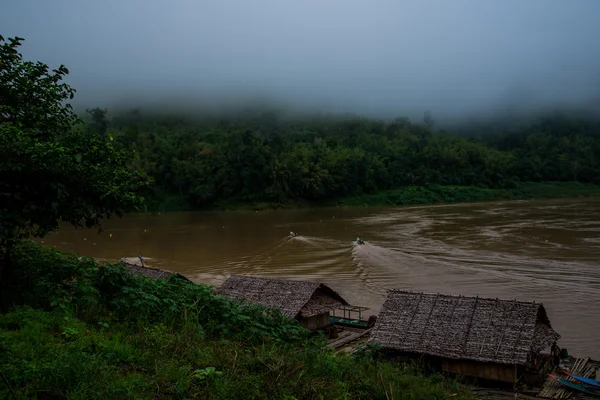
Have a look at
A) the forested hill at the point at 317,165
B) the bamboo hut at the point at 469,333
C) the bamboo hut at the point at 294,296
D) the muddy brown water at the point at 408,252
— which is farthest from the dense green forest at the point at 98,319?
the forested hill at the point at 317,165

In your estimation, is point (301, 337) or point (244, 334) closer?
point (244, 334)

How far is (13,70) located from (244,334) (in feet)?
21.1

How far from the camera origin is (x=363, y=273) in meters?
28.2

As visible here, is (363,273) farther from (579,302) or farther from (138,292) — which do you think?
(138,292)

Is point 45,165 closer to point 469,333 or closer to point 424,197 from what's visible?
point 469,333

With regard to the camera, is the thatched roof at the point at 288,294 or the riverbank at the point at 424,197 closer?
the thatched roof at the point at 288,294

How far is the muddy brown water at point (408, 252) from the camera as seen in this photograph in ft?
75.7

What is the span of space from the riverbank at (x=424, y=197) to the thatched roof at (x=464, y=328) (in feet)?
177

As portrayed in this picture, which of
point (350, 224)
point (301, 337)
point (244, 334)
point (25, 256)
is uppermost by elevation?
point (25, 256)

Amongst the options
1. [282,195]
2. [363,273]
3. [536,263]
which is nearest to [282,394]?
[363,273]

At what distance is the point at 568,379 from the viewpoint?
12.7 meters

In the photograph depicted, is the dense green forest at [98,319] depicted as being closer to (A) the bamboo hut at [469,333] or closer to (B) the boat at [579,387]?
(A) the bamboo hut at [469,333]

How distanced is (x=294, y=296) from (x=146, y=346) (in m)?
10.7

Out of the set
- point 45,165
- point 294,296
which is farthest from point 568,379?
point 45,165
